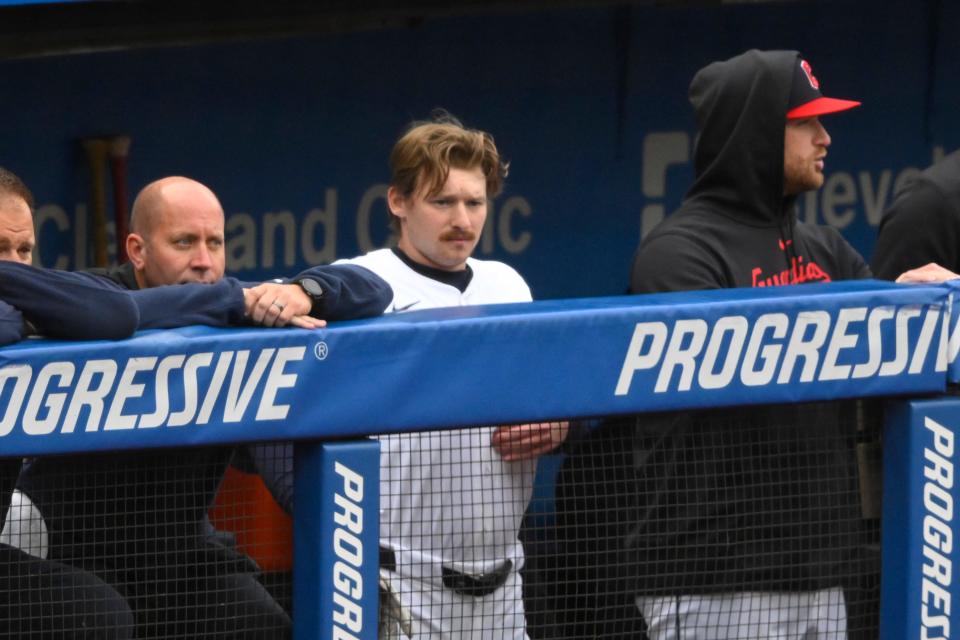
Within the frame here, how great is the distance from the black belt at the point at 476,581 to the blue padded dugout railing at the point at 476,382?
24 cm

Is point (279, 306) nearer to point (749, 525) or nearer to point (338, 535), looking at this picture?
point (338, 535)

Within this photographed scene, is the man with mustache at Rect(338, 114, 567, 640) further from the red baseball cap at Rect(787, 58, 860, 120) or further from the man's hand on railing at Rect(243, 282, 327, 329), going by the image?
the red baseball cap at Rect(787, 58, 860, 120)

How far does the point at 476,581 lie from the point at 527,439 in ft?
0.89

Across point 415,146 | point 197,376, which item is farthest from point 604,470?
point 415,146

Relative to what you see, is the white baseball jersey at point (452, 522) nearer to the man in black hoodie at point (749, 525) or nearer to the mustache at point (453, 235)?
the man in black hoodie at point (749, 525)

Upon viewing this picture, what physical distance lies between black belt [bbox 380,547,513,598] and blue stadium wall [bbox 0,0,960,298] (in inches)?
97.7

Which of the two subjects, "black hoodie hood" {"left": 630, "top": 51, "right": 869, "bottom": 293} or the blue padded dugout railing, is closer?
the blue padded dugout railing

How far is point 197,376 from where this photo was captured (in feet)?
8.45

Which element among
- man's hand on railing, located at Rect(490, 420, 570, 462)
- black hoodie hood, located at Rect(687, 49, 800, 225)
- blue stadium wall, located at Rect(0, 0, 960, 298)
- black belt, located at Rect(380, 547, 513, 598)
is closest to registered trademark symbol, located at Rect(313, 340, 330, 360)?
man's hand on railing, located at Rect(490, 420, 570, 462)

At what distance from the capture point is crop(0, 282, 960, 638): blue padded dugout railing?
2.54 meters

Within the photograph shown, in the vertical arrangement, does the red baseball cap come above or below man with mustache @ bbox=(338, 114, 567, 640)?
above

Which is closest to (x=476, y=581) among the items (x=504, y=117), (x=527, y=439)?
(x=527, y=439)

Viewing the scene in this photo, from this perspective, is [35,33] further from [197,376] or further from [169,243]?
[197,376]

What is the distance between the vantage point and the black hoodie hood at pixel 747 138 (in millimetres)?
3697
